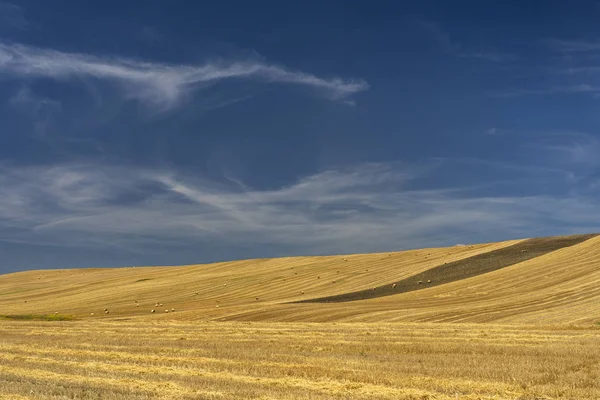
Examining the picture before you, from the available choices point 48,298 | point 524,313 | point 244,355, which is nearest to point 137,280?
point 48,298

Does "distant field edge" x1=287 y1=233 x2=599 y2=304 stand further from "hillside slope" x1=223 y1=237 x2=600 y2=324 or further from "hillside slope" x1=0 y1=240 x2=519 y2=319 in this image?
"hillside slope" x1=223 y1=237 x2=600 y2=324

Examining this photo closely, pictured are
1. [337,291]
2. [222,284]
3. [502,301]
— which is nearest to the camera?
[502,301]

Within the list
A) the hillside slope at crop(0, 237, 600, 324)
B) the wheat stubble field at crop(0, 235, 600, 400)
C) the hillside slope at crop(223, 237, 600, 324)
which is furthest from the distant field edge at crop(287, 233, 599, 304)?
the hillside slope at crop(223, 237, 600, 324)

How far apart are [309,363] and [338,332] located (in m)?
12.8

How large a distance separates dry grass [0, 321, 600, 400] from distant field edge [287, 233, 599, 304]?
2293 cm

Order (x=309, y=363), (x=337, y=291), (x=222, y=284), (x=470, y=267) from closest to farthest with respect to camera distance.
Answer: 1. (x=309, y=363)
2. (x=337, y=291)
3. (x=470, y=267)
4. (x=222, y=284)

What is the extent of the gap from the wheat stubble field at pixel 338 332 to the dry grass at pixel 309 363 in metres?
0.09

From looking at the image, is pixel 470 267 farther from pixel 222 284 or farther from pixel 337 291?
pixel 222 284

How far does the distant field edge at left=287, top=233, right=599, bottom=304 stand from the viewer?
61094 mm

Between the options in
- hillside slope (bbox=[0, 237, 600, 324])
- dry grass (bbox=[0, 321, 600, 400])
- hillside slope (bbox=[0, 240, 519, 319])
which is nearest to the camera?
dry grass (bbox=[0, 321, 600, 400])

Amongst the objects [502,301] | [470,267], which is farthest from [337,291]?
[502,301]

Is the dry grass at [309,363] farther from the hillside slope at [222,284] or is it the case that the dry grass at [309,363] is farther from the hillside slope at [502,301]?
the hillside slope at [222,284]

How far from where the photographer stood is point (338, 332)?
117 feet

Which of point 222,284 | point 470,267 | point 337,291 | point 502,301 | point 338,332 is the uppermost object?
point 222,284
